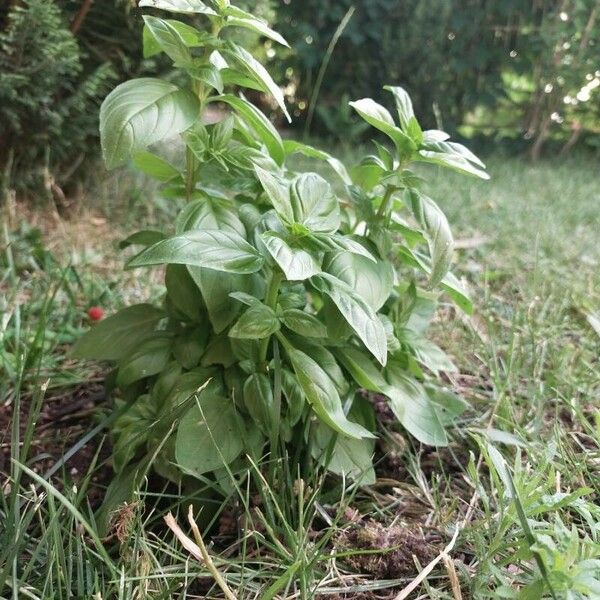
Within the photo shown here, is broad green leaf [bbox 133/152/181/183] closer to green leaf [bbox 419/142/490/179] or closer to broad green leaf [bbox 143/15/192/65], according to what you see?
broad green leaf [bbox 143/15/192/65]

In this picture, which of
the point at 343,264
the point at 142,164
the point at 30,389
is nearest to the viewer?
the point at 343,264

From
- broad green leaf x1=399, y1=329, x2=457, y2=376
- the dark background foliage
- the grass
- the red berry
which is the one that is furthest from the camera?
the dark background foliage

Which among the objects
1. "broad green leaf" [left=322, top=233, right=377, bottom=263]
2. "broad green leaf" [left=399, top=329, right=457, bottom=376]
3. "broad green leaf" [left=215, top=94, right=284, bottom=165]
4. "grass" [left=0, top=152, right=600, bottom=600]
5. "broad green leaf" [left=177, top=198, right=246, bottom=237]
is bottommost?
Result: "grass" [left=0, top=152, right=600, bottom=600]

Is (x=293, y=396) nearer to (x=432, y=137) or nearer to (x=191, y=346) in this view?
(x=191, y=346)

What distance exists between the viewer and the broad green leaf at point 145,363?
3.11 feet

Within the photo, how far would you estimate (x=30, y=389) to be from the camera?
47.1 inches

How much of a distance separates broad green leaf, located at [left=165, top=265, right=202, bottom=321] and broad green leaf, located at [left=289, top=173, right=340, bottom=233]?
0.21 m

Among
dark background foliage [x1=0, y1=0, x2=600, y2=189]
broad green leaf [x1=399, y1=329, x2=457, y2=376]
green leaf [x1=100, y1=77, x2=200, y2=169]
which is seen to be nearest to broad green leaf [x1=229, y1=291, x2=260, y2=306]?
green leaf [x1=100, y1=77, x2=200, y2=169]

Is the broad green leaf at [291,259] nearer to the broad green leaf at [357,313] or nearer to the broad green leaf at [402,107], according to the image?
the broad green leaf at [357,313]

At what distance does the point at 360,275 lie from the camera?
0.89m

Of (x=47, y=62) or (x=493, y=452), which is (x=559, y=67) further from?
(x=493, y=452)

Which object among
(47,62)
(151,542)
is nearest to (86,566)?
(151,542)

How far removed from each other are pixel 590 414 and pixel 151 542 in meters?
0.86

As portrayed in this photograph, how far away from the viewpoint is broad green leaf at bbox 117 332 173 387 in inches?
37.3
